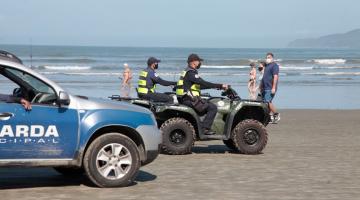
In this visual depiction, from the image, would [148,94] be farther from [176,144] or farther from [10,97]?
[10,97]

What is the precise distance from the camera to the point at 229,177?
10062 millimetres

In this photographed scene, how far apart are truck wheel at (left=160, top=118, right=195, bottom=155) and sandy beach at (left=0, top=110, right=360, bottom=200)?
20cm

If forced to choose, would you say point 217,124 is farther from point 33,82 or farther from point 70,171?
point 33,82

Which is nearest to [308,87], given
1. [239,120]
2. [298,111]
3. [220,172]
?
[298,111]

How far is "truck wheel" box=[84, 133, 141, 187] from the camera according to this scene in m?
8.81

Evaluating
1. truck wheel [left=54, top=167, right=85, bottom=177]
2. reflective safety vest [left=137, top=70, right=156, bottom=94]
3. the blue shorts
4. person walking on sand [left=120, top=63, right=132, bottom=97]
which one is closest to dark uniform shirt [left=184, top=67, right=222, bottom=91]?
reflective safety vest [left=137, top=70, right=156, bottom=94]

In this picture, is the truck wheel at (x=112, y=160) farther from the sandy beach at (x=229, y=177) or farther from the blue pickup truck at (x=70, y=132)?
the sandy beach at (x=229, y=177)

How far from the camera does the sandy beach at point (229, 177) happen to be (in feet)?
28.6

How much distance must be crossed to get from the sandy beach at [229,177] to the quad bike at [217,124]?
0.23m

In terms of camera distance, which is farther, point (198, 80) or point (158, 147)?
point (198, 80)

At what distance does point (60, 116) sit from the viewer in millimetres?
8586

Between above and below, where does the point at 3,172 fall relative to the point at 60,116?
below

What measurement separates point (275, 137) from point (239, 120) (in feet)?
10.1

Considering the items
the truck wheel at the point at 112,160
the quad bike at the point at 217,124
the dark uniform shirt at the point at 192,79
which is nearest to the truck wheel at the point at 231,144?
the quad bike at the point at 217,124
